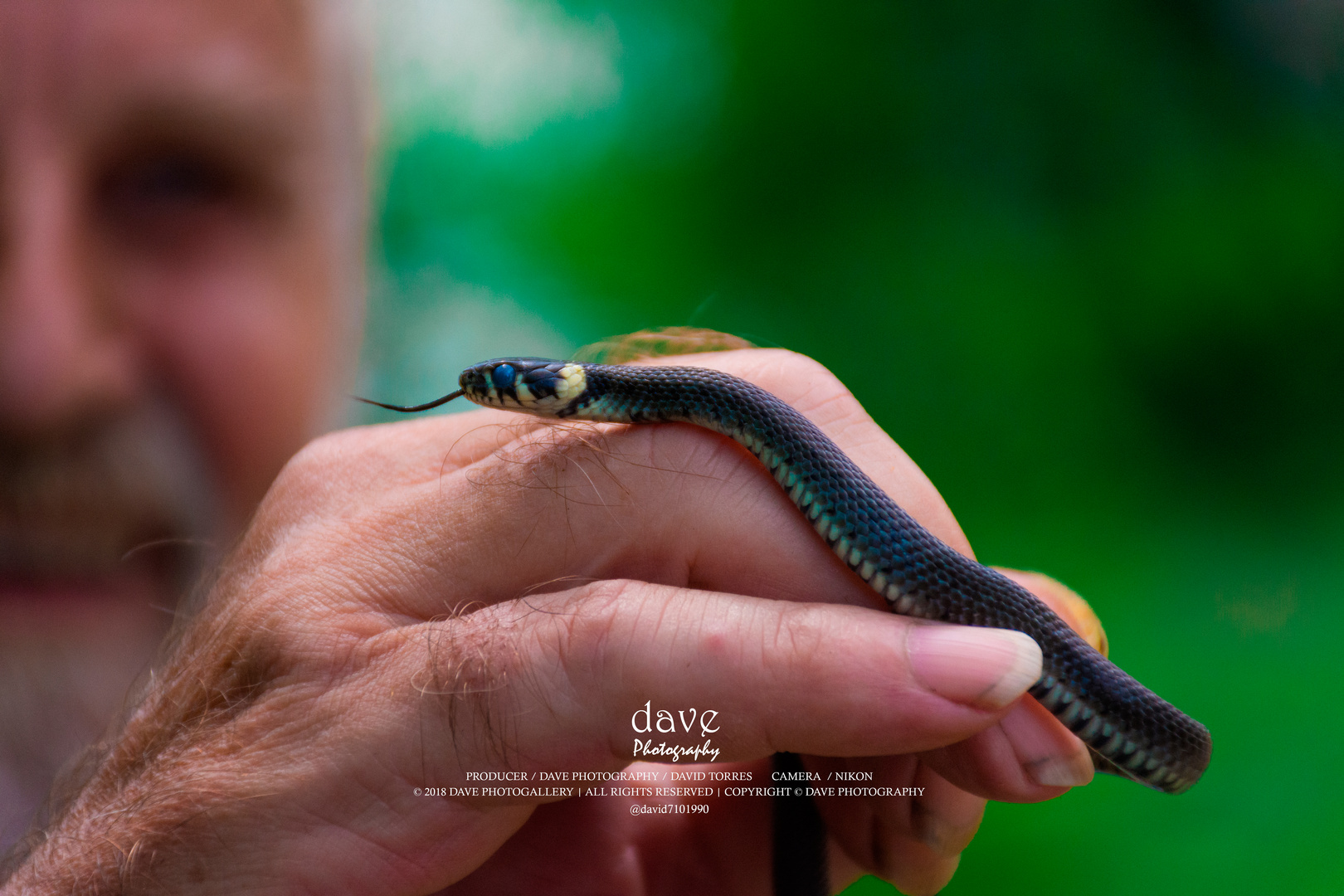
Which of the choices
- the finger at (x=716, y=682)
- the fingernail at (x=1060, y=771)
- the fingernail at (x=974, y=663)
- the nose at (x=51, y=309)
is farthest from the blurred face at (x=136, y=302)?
the fingernail at (x=1060, y=771)

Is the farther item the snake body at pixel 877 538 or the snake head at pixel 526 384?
the snake head at pixel 526 384

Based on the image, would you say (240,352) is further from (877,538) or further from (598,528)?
(877,538)

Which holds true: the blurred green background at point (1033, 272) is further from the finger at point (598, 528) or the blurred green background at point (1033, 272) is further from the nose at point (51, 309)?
the finger at point (598, 528)

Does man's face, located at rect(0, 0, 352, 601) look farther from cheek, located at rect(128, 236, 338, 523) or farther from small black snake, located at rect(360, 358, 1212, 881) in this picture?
small black snake, located at rect(360, 358, 1212, 881)

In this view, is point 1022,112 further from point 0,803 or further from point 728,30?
point 0,803

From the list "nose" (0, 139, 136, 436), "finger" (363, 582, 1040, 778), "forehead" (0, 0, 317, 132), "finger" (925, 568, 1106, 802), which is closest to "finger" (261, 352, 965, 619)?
"finger" (363, 582, 1040, 778)

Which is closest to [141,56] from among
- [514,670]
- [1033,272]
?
[514,670]
